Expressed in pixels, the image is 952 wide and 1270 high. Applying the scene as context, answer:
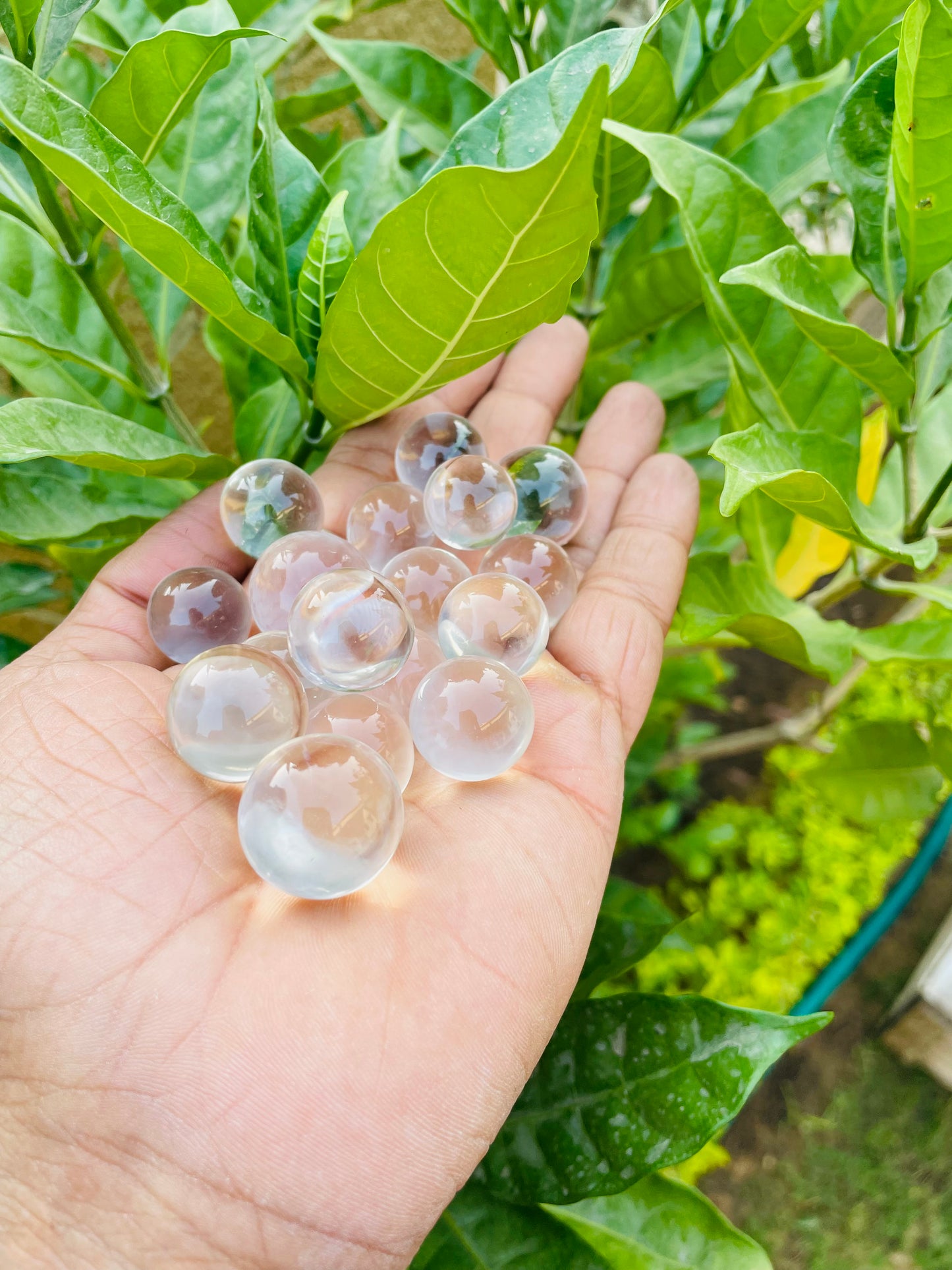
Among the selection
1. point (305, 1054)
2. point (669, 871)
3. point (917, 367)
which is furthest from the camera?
point (669, 871)

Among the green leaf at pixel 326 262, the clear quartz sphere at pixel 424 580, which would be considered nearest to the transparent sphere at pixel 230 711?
the clear quartz sphere at pixel 424 580

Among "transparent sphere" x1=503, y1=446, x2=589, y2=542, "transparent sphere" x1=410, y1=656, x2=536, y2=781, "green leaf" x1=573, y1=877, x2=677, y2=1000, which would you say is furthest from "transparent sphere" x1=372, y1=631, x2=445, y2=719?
"green leaf" x1=573, y1=877, x2=677, y2=1000

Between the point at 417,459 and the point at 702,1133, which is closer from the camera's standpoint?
the point at 702,1133

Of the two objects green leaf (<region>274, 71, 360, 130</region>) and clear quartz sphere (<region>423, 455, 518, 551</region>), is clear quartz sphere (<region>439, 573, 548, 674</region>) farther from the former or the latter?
green leaf (<region>274, 71, 360, 130</region>)

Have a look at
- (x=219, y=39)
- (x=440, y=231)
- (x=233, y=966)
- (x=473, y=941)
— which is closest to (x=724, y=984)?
(x=473, y=941)

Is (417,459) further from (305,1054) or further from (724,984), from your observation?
(724,984)

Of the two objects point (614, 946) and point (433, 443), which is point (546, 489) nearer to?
point (433, 443)

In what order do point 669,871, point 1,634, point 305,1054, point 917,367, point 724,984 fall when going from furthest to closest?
point 669,871
point 724,984
point 1,634
point 917,367
point 305,1054

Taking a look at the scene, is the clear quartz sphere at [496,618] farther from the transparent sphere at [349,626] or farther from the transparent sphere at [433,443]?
the transparent sphere at [433,443]
